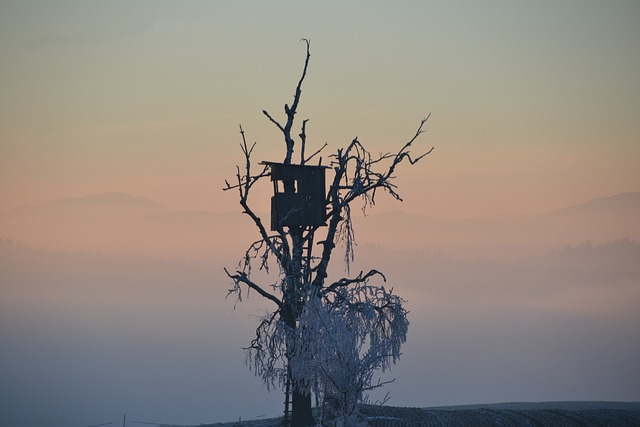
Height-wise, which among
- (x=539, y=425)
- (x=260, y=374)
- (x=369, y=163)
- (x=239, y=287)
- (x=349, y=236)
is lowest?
(x=539, y=425)

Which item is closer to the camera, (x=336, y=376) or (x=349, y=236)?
(x=336, y=376)

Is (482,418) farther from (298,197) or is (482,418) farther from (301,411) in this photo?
(298,197)

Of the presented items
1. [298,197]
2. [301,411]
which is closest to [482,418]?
[301,411]

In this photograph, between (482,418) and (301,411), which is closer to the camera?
(301,411)

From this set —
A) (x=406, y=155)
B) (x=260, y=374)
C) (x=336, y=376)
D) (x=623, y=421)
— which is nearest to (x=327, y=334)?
(x=336, y=376)

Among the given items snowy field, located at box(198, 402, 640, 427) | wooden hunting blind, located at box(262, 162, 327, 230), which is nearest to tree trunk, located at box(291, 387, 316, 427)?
snowy field, located at box(198, 402, 640, 427)

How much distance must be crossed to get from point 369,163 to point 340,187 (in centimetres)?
184

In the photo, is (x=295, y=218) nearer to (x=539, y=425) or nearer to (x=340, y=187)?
(x=340, y=187)

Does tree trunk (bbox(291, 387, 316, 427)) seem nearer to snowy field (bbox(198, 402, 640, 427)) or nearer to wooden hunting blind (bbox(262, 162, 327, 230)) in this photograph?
snowy field (bbox(198, 402, 640, 427))

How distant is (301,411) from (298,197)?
9.63 m

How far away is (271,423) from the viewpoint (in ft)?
125

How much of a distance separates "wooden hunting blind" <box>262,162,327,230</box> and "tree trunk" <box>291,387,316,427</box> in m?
7.63

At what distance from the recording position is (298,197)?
1449 inches

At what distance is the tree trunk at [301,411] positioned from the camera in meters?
36.1
